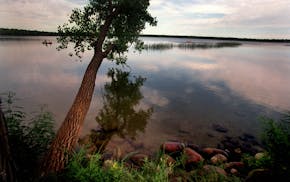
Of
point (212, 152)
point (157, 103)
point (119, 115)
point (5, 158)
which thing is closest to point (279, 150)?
point (212, 152)

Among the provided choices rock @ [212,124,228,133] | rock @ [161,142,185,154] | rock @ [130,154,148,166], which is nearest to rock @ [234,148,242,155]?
rock @ [212,124,228,133]

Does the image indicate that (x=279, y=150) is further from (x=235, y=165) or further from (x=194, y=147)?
(x=194, y=147)

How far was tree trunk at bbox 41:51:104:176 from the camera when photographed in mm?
5871

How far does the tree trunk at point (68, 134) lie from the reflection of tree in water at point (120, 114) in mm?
1423

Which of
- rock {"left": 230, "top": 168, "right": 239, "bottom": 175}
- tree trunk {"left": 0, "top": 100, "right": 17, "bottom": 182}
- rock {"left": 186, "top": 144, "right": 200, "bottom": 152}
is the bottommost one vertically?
rock {"left": 186, "top": 144, "right": 200, "bottom": 152}

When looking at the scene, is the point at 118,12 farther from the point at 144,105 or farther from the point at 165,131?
the point at 165,131

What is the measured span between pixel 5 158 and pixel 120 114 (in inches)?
386

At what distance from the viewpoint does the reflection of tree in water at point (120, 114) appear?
422 inches

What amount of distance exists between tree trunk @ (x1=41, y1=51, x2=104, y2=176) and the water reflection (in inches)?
40.8

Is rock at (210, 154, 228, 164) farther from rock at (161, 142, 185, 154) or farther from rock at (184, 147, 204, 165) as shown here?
rock at (161, 142, 185, 154)

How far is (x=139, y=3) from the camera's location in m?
13.0

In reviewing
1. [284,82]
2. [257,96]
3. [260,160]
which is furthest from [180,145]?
[284,82]

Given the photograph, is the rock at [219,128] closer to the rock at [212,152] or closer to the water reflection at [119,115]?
the rock at [212,152]

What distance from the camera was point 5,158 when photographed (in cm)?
389
